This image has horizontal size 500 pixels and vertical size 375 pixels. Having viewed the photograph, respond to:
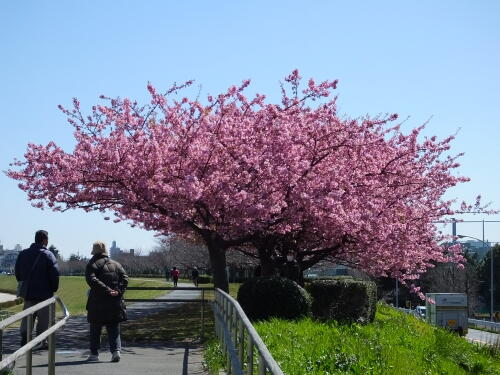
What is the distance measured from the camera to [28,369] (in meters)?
7.04

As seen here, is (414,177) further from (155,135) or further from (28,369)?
(28,369)

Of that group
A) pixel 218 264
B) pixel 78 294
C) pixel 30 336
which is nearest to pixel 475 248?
pixel 78 294

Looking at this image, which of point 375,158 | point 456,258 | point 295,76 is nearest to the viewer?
point 295,76

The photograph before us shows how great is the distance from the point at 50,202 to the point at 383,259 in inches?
401

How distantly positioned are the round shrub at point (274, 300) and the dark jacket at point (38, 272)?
3958mm

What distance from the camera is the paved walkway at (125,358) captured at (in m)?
9.96

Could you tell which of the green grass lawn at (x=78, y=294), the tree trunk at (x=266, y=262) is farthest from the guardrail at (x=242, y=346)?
the tree trunk at (x=266, y=262)

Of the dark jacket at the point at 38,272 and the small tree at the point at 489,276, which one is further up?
the dark jacket at the point at 38,272

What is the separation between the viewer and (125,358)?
1188 centimetres

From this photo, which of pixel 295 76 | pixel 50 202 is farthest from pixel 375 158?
pixel 50 202

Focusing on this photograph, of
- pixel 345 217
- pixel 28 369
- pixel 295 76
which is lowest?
pixel 28 369

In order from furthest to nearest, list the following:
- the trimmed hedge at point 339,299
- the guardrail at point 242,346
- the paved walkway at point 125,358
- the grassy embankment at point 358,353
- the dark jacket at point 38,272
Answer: the trimmed hedge at point 339,299 < the dark jacket at point 38,272 < the paved walkway at point 125,358 < the grassy embankment at point 358,353 < the guardrail at point 242,346

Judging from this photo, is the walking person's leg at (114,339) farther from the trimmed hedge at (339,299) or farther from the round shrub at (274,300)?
the trimmed hedge at (339,299)

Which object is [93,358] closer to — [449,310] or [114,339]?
[114,339]
